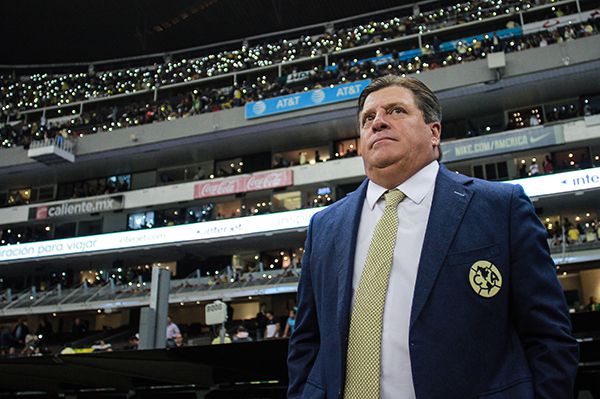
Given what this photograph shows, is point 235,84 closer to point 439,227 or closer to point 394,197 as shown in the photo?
point 394,197

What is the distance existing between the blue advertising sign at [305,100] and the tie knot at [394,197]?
78.4ft

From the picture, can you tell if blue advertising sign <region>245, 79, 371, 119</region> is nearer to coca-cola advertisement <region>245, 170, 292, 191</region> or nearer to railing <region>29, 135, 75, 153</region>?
coca-cola advertisement <region>245, 170, 292, 191</region>

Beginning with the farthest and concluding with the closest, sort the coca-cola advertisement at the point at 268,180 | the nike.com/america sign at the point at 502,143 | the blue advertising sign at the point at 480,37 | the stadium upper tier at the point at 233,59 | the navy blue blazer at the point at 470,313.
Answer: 1. the stadium upper tier at the point at 233,59
2. the blue advertising sign at the point at 480,37
3. the coca-cola advertisement at the point at 268,180
4. the nike.com/america sign at the point at 502,143
5. the navy blue blazer at the point at 470,313

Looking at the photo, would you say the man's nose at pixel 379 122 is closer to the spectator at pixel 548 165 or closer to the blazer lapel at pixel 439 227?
the blazer lapel at pixel 439 227

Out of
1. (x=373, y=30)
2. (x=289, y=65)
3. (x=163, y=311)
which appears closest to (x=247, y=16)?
(x=289, y=65)

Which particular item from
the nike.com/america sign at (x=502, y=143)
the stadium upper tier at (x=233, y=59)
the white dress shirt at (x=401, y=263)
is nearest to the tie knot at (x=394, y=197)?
the white dress shirt at (x=401, y=263)

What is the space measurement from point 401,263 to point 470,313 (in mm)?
293

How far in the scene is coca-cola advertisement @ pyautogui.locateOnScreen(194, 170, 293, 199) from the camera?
91.4 feet

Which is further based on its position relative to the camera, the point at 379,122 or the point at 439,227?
the point at 379,122

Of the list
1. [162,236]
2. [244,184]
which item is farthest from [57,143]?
Answer: [244,184]

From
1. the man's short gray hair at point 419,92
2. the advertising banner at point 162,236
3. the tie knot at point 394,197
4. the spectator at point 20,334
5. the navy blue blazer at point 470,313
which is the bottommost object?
the navy blue blazer at point 470,313

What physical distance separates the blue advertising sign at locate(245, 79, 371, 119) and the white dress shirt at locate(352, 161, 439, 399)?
23.9 metres

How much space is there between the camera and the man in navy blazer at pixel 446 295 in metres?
1.68

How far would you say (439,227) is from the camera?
1.92 meters
